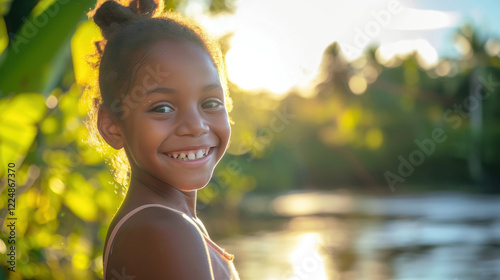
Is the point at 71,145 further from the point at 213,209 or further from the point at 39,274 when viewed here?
the point at 213,209

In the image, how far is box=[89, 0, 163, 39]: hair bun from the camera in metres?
1.50

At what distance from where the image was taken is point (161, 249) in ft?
3.84

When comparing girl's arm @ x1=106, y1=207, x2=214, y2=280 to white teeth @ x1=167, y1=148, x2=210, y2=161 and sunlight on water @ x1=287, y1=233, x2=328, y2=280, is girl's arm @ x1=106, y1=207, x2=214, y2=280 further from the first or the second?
sunlight on water @ x1=287, y1=233, x2=328, y2=280

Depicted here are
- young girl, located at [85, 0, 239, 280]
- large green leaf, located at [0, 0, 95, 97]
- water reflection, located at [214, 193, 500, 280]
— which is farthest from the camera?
water reflection, located at [214, 193, 500, 280]

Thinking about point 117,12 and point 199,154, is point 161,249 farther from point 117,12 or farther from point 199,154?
point 117,12

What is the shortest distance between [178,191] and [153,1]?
1.44ft

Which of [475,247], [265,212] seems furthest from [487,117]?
[475,247]

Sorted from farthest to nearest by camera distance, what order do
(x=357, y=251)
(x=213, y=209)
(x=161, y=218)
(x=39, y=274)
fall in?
(x=213, y=209)
(x=357, y=251)
(x=39, y=274)
(x=161, y=218)

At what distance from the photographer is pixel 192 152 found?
53.7 inches

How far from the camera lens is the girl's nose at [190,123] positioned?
133cm

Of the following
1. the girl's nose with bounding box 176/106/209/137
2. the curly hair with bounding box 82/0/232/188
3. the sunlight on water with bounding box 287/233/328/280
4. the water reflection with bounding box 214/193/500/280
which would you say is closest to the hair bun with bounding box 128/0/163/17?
the curly hair with bounding box 82/0/232/188

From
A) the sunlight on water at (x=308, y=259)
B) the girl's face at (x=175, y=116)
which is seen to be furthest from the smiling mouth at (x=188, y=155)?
the sunlight on water at (x=308, y=259)

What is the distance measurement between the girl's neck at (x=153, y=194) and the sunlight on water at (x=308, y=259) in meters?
8.54

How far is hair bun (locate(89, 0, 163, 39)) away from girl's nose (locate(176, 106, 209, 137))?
0.30 metres
